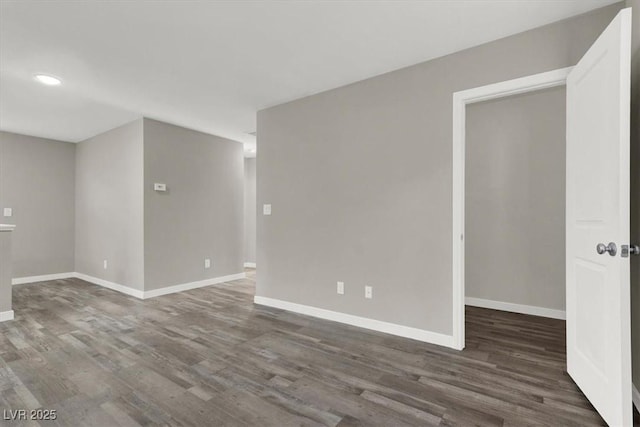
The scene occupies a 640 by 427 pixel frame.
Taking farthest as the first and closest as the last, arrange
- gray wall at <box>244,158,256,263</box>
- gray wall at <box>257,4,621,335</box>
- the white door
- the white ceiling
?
gray wall at <box>244,158,256,263</box>
gray wall at <box>257,4,621,335</box>
the white ceiling
the white door

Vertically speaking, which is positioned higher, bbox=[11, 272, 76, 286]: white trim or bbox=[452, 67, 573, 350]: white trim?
bbox=[452, 67, 573, 350]: white trim

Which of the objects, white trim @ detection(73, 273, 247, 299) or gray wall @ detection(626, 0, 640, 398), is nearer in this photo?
gray wall @ detection(626, 0, 640, 398)

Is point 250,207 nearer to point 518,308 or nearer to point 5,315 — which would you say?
point 5,315

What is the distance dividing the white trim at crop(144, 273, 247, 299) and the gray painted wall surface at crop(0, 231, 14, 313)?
1375mm

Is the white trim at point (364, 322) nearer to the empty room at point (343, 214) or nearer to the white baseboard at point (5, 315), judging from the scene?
the empty room at point (343, 214)

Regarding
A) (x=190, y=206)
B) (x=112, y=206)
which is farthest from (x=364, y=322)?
(x=112, y=206)

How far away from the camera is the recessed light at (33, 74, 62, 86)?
10.3ft

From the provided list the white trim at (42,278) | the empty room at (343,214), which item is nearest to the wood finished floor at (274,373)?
the empty room at (343,214)

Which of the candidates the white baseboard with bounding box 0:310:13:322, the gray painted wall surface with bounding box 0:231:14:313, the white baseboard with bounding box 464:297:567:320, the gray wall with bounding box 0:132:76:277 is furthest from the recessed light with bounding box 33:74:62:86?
the white baseboard with bounding box 464:297:567:320

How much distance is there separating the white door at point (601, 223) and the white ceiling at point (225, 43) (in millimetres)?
724

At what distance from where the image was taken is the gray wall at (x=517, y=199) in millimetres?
3617

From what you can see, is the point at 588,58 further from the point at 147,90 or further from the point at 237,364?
the point at 147,90

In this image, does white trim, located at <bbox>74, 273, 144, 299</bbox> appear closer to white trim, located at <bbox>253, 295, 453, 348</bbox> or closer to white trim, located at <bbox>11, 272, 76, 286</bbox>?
white trim, located at <bbox>11, 272, 76, 286</bbox>

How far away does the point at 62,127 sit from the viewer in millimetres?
4980
